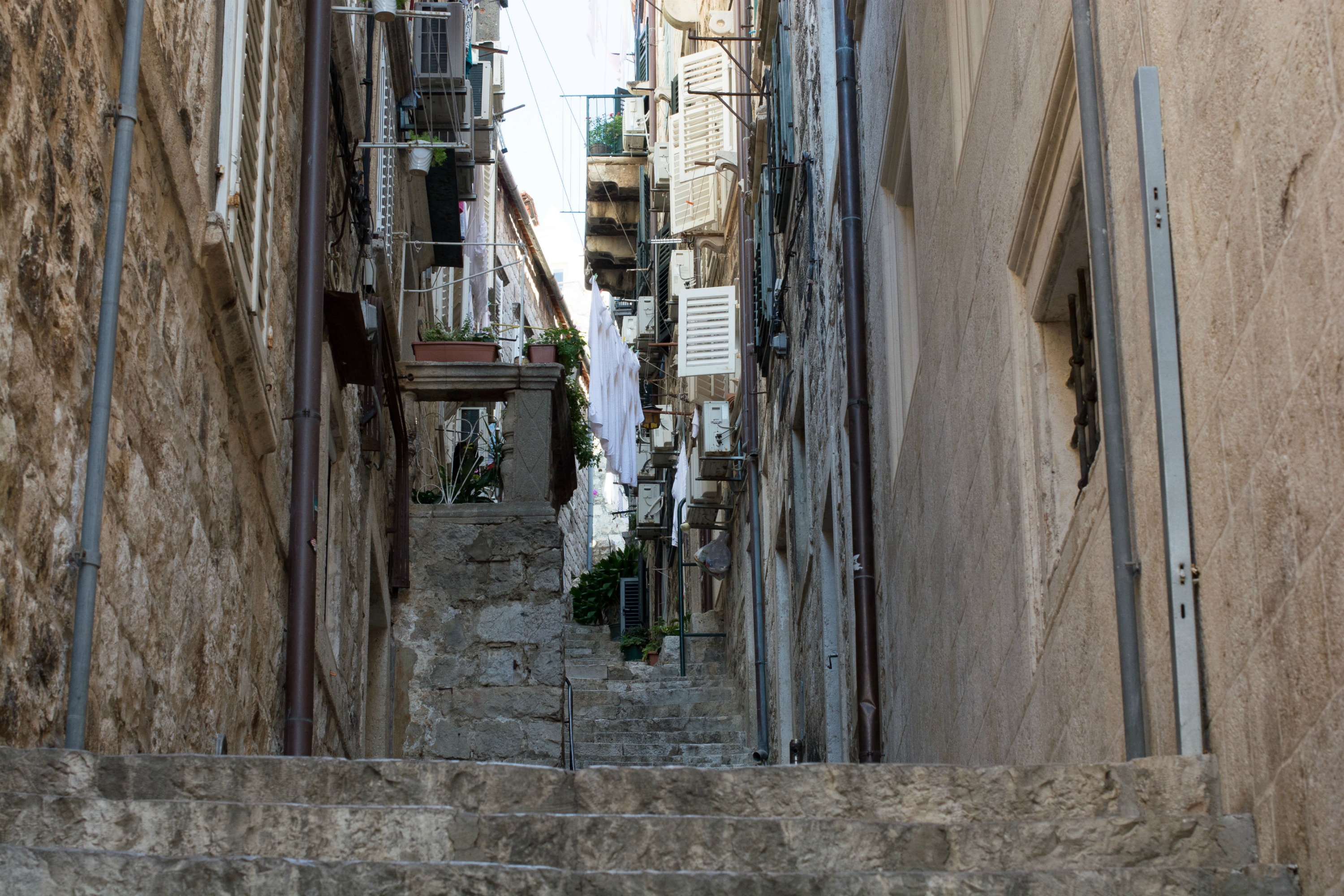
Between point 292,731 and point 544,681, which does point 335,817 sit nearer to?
point 292,731

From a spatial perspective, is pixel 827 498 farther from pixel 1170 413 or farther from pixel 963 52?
pixel 1170 413

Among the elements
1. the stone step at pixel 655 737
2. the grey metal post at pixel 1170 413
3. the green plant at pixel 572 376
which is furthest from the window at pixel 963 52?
the stone step at pixel 655 737

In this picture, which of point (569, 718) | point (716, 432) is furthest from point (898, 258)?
point (716, 432)

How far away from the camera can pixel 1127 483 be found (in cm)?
380

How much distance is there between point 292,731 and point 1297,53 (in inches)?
199

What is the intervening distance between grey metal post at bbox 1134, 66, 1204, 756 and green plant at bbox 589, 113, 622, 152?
1099 inches

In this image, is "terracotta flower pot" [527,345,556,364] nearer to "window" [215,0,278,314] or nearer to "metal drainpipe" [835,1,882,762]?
"metal drainpipe" [835,1,882,762]

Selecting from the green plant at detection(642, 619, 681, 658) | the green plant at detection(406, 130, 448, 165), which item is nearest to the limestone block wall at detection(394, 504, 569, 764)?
the green plant at detection(406, 130, 448, 165)

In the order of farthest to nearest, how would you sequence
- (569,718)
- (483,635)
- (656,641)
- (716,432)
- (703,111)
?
(656,641)
(703,111)
(716,432)
(569,718)
(483,635)

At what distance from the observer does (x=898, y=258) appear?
830cm

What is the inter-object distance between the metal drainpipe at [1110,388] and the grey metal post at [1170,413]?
276 millimetres

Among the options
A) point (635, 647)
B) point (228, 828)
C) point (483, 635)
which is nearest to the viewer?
point (228, 828)

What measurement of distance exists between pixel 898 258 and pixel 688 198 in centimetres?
1259

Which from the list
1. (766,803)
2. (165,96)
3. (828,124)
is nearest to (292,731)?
(165,96)
